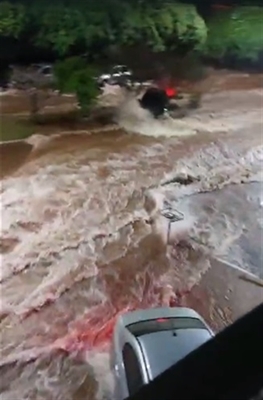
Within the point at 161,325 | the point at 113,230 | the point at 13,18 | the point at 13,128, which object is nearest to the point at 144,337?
the point at 161,325

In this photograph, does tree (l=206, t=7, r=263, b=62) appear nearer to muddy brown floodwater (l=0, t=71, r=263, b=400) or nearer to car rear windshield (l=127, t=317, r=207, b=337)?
muddy brown floodwater (l=0, t=71, r=263, b=400)

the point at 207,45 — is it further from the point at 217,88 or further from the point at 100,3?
the point at 100,3

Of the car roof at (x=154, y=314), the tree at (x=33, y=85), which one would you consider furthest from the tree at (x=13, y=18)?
the car roof at (x=154, y=314)

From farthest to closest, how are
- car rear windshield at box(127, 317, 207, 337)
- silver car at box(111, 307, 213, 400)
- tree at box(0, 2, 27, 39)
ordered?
tree at box(0, 2, 27, 39) → car rear windshield at box(127, 317, 207, 337) → silver car at box(111, 307, 213, 400)

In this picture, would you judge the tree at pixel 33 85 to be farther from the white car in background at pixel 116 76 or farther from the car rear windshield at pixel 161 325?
the car rear windshield at pixel 161 325

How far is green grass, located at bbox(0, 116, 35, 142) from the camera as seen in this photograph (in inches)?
37.4

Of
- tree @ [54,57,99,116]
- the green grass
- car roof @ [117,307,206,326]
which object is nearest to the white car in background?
tree @ [54,57,99,116]

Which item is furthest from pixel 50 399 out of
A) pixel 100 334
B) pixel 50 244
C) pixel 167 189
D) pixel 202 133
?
pixel 202 133

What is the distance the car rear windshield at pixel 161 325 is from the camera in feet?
2.65

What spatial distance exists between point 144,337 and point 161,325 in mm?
53

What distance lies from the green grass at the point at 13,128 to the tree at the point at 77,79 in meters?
0.09

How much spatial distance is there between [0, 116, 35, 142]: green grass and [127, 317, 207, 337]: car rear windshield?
39 cm

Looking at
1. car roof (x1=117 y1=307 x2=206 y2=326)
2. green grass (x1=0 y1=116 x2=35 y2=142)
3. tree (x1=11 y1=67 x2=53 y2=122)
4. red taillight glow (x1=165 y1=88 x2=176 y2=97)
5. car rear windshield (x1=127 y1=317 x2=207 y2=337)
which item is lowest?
car roof (x1=117 y1=307 x2=206 y2=326)

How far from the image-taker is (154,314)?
0.91 metres
